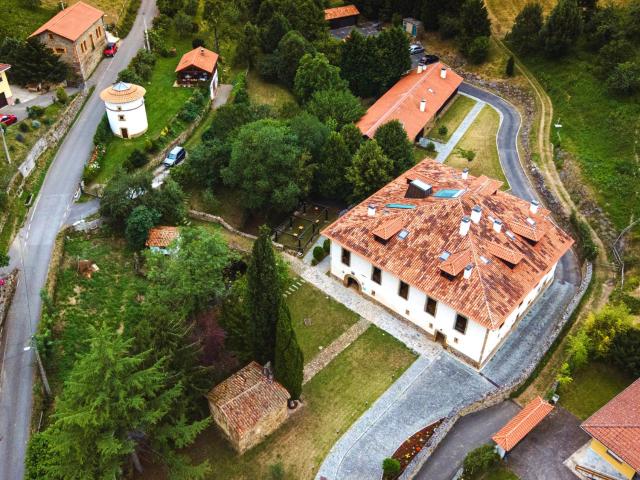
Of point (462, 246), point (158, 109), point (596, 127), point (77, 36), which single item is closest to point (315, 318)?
point (462, 246)

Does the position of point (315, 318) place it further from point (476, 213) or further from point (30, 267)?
point (30, 267)

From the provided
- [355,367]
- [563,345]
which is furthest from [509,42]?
[355,367]

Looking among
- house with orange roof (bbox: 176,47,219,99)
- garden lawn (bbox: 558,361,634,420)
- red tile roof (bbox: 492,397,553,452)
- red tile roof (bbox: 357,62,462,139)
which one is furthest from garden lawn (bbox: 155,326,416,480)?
house with orange roof (bbox: 176,47,219,99)

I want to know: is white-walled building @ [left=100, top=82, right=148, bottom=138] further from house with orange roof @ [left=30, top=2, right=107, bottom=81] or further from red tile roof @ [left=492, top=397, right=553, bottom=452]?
red tile roof @ [left=492, top=397, right=553, bottom=452]

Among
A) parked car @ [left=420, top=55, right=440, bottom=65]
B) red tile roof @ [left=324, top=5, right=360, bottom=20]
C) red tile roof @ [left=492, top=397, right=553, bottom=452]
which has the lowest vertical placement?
red tile roof @ [left=492, top=397, right=553, bottom=452]

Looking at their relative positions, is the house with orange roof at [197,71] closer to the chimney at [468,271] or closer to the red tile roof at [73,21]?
the red tile roof at [73,21]

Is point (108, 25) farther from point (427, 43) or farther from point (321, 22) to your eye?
point (427, 43)
